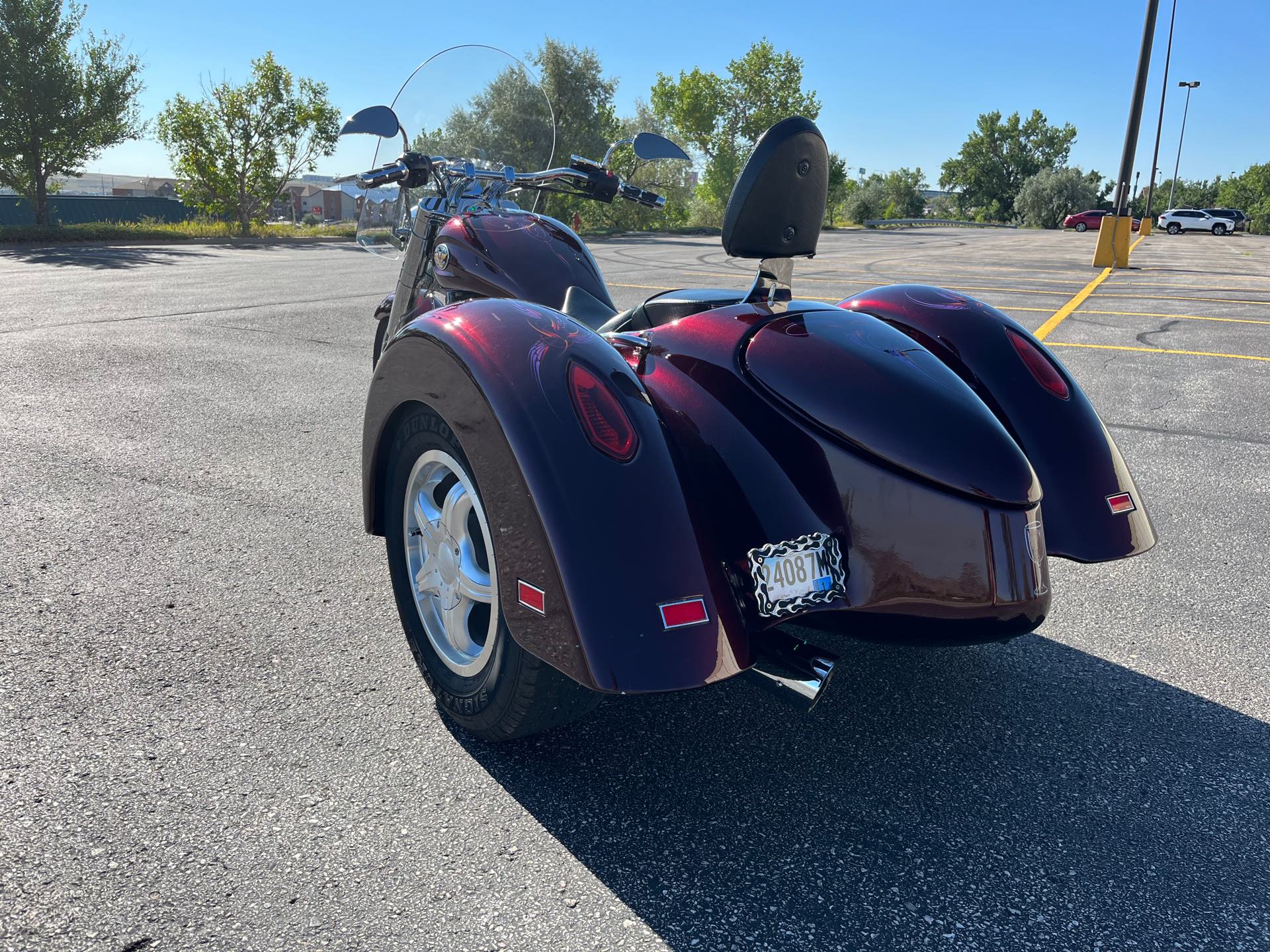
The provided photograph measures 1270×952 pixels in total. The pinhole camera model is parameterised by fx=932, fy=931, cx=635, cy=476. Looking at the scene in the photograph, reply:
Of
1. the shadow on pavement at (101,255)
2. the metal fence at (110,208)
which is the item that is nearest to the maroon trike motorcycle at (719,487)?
the shadow on pavement at (101,255)

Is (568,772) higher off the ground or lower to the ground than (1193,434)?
lower

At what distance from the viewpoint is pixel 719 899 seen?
183cm

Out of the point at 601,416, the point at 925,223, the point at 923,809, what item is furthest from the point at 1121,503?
the point at 925,223

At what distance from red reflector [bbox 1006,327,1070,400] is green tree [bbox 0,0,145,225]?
26.3 m

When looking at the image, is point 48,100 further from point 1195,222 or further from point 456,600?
point 1195,222

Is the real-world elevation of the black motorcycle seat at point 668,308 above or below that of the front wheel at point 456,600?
above

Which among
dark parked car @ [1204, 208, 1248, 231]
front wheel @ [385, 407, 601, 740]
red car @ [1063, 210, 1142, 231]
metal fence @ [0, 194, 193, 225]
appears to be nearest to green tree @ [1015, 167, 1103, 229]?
red car @ [1063, 210, 1142, 231]

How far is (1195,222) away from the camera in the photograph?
51.3 m

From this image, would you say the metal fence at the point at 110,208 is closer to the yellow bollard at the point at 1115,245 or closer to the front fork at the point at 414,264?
the yellow bollard at the point at 1115,245

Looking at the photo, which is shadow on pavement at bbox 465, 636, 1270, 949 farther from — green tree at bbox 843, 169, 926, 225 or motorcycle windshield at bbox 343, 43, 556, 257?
green tree at bbox 843, 169, 926, 225

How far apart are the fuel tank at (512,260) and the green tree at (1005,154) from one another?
3524 inches

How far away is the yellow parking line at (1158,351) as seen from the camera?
805 centimetres

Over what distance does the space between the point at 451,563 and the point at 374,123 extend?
2078 millimetres

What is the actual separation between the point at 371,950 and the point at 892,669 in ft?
5.46
